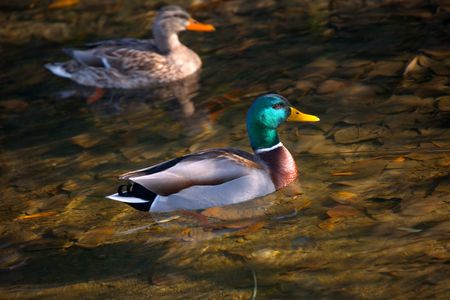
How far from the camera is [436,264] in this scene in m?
5.58

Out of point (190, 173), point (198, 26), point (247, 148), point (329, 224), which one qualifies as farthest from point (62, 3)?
point (329, 224)

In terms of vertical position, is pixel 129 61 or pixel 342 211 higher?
pixel 342 211

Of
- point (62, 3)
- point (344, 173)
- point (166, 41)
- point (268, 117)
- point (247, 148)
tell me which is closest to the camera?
point (344, 173)

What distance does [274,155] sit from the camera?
7.35 metres

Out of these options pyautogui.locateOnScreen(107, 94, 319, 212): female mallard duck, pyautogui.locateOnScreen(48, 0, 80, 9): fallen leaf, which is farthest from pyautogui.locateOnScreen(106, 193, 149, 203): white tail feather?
pyautogui.locateOnScreen(48, 0, 80, 9): fallen leaf

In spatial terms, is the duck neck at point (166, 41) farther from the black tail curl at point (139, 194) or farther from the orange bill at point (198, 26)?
the black tail curl at point (139, 194)

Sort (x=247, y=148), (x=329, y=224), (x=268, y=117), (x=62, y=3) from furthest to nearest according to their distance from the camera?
(x=62, y=3) < (x=247, y=148) < (x=268, y=117) < (x=329, y=224)

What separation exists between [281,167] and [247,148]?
973 millimetres

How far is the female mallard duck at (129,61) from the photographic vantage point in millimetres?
10820

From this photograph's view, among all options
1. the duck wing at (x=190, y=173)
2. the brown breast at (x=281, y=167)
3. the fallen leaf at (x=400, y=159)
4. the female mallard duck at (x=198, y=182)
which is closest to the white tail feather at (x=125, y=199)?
the female mallard duck at (x=198, y=182)

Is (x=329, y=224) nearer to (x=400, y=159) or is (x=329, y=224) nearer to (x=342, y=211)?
(x=342, y=211)

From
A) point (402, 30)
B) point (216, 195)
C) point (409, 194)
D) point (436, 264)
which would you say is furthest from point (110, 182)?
point (402, 30)

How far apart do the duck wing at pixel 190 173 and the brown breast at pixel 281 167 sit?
0.33 metres

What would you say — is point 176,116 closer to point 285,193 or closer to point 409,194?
point 285,193
